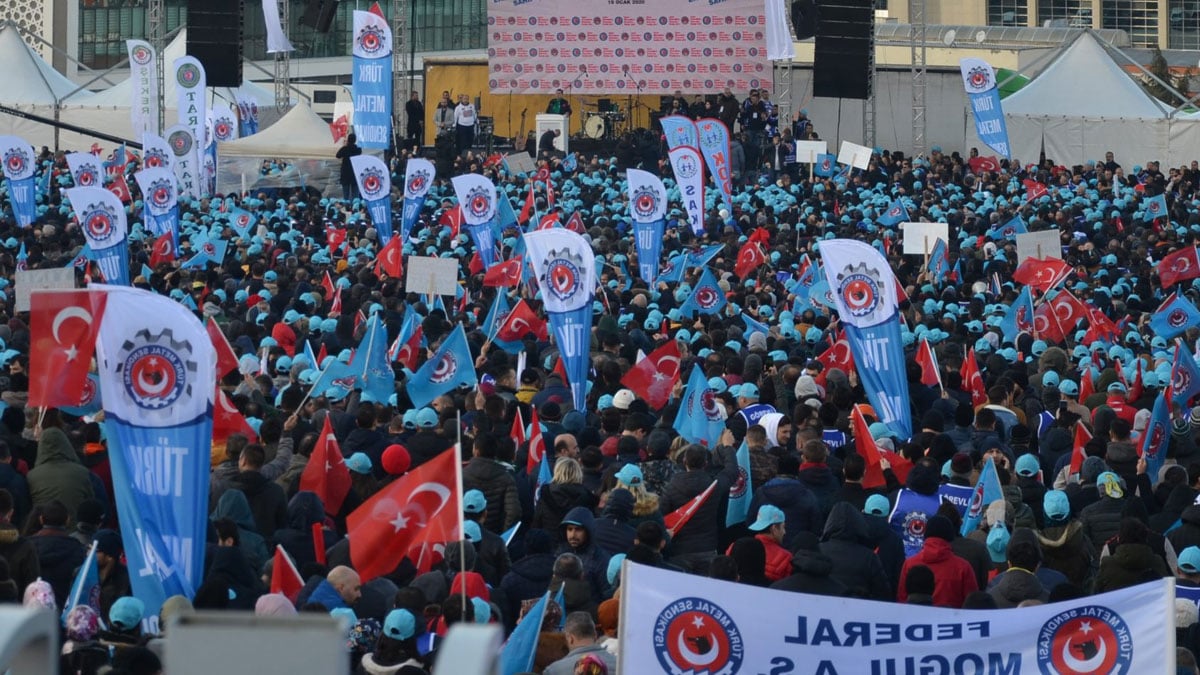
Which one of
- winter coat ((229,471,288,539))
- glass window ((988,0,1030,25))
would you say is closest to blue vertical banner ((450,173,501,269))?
winter coat ((229,471,288,539))

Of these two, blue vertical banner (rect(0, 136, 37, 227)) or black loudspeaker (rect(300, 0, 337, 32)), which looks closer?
blue vertical banner (rect(0, 136, 37, 227))

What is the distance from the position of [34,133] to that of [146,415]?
33.8 metres

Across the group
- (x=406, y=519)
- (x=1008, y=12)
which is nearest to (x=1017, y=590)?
(x=406, y=519)

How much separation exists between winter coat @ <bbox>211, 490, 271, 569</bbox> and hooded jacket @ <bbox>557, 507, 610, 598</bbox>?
1.29m

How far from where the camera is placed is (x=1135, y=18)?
73000 millimetres

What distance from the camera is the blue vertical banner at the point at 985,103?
2889cm

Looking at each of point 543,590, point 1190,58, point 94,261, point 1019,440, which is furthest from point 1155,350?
point 1190,58

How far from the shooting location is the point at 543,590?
7.95 m

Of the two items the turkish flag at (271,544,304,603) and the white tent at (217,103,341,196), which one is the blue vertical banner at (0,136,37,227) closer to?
the white tent at (217,103,341,196)

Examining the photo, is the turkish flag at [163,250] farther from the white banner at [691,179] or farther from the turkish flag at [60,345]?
the turkish flag at [60,345]

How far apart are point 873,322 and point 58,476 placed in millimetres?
5597

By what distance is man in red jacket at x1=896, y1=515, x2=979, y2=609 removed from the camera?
779 centimetres

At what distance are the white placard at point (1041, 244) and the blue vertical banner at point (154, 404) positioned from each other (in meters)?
12.9

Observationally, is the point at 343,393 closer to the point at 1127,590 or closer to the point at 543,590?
the point at 543,590
